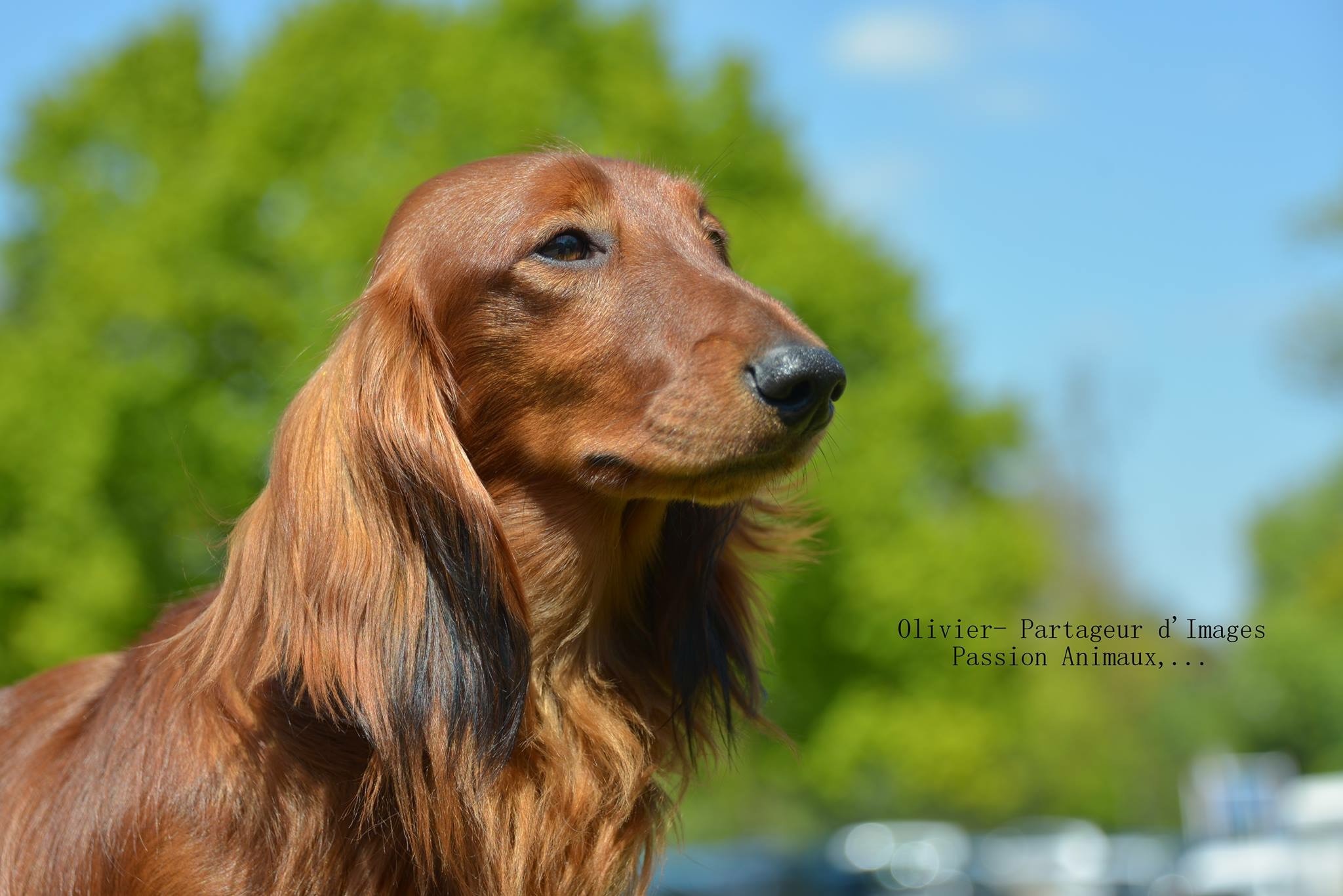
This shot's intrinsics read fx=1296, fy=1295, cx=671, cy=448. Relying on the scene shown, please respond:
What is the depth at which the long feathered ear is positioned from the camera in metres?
3.07

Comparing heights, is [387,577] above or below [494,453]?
below

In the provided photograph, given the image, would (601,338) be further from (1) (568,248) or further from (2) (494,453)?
(2) (494,453)

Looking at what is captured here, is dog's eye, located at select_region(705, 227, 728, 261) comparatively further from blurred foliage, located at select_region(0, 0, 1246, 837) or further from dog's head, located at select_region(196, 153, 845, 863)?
blurred foliage, located at select_region(0, 0, 1246, 837)

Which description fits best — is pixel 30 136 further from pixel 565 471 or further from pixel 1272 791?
pixel 1272 791

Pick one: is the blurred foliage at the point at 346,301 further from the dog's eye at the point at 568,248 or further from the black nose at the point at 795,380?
the black nose at the point at 795,380

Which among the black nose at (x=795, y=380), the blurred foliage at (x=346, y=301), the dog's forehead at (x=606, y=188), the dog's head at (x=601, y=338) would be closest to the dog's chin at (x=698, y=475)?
the dog's head at (x=601, y=338)

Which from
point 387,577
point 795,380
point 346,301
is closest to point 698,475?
point 795,380

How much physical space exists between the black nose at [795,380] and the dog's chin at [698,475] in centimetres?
11

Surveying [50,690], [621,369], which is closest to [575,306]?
[621,369]

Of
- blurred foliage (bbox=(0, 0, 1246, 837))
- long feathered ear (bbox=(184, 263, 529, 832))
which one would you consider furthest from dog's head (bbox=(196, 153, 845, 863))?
blurred foliage (bbox=(0, 0, 1246, 837))

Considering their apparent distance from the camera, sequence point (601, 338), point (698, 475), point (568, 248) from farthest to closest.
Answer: point (568, 248), point (601, 338), point (698, 475)

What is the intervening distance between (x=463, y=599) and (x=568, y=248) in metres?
0.98

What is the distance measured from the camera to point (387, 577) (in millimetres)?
3145

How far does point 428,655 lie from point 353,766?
1.08ft
